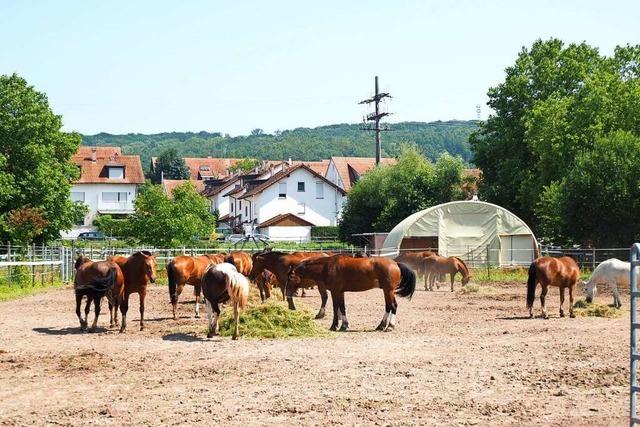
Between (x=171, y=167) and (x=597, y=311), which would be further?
(x=171, y=167)

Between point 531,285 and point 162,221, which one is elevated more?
point 162,221

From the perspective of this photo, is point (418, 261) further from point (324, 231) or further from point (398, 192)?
point (324, 231)

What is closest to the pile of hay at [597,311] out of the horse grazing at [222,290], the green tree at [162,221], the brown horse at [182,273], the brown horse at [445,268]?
the horse grazing at [222,290]

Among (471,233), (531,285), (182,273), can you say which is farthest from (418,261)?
(182,273)

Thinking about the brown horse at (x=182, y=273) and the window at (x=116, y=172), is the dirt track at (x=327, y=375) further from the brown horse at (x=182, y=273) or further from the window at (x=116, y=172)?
the window at (x=116, y=172)

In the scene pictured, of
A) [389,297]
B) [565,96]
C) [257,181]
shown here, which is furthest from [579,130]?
[257,181]

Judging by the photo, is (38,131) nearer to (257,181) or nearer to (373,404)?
(373,404)

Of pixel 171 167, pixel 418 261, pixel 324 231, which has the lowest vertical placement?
pixel 418 261

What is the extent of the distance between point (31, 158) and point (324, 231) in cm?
3543

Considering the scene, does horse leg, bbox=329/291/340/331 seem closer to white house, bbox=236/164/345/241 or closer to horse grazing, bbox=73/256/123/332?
horse grazing, bbox=73/256/123/332

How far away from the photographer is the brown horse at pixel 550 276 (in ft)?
66.7

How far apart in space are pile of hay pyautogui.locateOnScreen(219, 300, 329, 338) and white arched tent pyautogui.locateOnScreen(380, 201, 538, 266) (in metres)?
27.0

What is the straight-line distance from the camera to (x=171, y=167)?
14662 cm

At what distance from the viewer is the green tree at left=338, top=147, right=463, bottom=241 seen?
203ft
